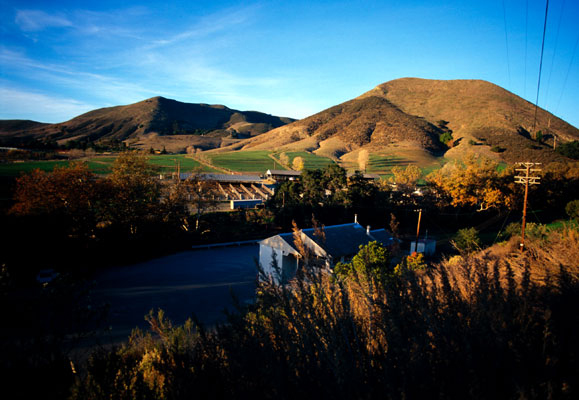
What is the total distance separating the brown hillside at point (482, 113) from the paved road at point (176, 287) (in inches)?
2351

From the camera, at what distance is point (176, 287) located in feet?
52.8

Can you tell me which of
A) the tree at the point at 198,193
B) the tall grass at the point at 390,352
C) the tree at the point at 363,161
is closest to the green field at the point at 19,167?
the tree at the point at 198,193

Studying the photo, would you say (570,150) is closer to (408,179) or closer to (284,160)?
(408,179)

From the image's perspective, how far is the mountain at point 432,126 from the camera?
2758 inches

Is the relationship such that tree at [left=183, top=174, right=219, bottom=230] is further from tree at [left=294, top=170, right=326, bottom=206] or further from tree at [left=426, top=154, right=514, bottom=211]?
tree at [left=426, top=154, right=514, bottom=211]

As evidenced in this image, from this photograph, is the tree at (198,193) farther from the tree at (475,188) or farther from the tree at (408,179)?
the tree at (475,188)

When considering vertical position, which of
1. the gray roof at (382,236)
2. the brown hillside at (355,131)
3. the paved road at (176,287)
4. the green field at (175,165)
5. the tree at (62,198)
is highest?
the brown hillside at (355,131)

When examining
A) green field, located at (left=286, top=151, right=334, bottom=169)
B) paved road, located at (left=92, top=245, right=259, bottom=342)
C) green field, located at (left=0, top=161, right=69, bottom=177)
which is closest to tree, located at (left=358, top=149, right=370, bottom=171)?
green field, located at (left=286, top=151, right=334, bottom=169)

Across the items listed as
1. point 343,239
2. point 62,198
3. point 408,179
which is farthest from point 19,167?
point 408,179

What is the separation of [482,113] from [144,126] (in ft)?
411

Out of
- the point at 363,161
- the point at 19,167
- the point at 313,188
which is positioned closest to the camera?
the point at 313,188

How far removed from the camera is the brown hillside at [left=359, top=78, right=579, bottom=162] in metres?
66.5

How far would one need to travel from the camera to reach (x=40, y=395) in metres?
2.45

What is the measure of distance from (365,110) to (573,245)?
368ft
